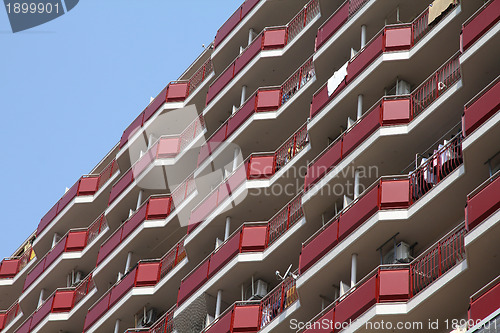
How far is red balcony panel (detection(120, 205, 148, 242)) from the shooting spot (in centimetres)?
4919

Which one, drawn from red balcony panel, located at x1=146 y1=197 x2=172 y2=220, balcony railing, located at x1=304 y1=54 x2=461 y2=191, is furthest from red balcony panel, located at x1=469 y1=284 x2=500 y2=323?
red balcony panel, located at x1=146 y1=197 x2=172 y2=220

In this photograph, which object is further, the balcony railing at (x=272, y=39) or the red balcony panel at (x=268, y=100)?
the balcony railing at (x=272, y=39)

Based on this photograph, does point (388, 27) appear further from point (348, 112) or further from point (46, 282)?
point (46, 282)

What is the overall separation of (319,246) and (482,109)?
7387 millimetres

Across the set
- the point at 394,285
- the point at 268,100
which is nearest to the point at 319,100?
the point at 268,100

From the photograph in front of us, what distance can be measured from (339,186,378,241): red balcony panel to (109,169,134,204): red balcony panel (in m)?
19.8

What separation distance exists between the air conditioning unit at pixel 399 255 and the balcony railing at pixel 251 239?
5.90 meters

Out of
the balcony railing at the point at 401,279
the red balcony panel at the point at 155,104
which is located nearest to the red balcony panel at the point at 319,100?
the balcony railing at the point at 401,279

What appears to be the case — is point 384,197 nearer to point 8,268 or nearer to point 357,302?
point 357,302

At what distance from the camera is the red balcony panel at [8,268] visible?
64250 mm

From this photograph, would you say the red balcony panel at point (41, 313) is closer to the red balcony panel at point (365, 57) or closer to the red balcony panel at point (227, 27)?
the red balcony panel at point (227, 27)

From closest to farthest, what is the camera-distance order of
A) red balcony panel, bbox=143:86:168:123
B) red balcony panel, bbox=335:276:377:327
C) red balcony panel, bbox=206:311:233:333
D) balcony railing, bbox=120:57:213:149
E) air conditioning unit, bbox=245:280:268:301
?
red balcony panel, bbox=335:276:377:327 < red balcony panel, bbox=206:311:233:333 < air conditioning unit, bbox=245:280:268:301 < balcony railing, bbox=120:57:213:149 < red balcony panel, bbox=143:86:168:123

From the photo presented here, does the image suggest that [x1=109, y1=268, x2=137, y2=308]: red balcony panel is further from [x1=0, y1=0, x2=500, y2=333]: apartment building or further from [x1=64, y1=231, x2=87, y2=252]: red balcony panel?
[x1=64, y1=231, x2=87, y2=252]: red balcony panel

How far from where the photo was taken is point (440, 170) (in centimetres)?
3362
